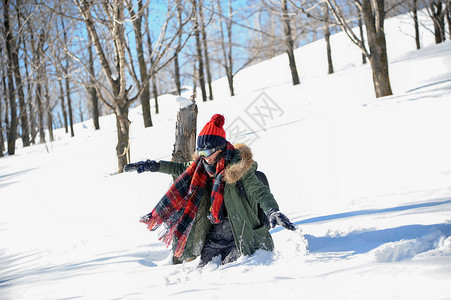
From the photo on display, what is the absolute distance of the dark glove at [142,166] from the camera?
309 centimetres

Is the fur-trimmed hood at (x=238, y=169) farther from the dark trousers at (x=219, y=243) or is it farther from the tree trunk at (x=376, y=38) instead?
the tree trunk at (x=376, y=38)

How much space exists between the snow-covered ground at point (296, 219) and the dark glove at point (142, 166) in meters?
0.87

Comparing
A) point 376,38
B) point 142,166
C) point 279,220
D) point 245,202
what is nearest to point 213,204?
point 245,202

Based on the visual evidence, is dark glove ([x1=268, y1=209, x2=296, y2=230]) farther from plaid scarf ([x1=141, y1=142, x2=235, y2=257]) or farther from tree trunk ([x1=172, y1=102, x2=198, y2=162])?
tree trunk ([x1=172, y1=102, x2=198, y2=162])

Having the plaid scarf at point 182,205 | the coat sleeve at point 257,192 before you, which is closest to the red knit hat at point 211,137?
the plaid scarf at point 182,205

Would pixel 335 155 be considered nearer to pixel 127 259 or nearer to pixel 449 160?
pixel 449 160

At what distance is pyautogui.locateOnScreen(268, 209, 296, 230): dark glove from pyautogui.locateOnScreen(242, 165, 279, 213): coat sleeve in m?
0.09

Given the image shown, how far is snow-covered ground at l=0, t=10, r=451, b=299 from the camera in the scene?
2.18 metres

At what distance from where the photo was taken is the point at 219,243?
3154 mm

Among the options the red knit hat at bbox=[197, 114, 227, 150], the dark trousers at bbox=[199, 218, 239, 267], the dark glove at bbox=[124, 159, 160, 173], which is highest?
the red knit hat at bbox=[197, 114, 227, 150]

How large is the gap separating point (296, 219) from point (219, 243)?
1.25 meters

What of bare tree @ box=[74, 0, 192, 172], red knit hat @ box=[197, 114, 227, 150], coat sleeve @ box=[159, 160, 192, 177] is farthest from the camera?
bare tree @ box=[74, 0, 192, 172]

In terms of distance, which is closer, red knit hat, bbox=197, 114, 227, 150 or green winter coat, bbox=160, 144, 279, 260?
green winter coat, bbox=160, 144, 279, 260

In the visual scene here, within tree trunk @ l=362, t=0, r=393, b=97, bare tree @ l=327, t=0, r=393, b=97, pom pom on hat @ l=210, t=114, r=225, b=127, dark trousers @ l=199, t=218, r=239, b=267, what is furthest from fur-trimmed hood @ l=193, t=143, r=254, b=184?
tree trunk @ l=362, t=0, r=393, b=97
